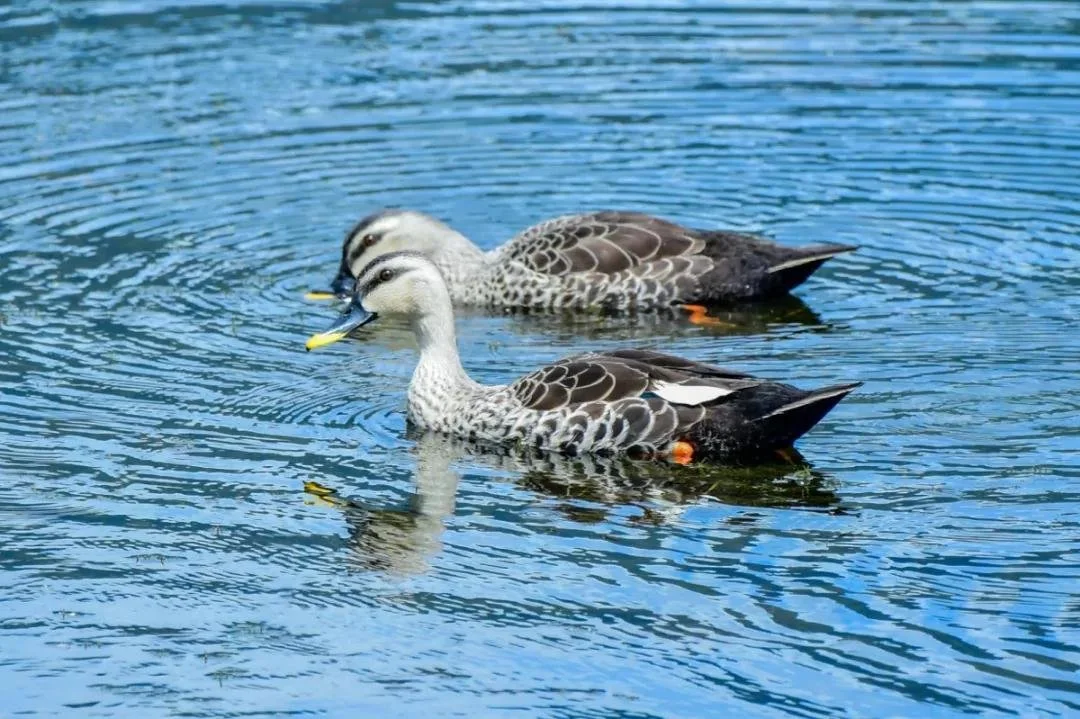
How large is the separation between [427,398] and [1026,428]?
3808mm

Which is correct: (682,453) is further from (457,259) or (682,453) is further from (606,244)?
(457,259)

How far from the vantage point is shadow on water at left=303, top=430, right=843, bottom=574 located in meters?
10.9

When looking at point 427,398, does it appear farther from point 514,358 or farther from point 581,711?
point 581,711

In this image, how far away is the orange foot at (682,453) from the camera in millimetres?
12039

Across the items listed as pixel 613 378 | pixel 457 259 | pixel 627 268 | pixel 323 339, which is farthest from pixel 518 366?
pixel 457 259

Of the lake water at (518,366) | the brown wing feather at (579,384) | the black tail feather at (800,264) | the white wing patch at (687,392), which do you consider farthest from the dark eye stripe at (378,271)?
the black tail feather at (800,264)

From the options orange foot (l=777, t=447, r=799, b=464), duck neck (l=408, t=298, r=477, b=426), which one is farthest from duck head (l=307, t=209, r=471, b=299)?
orange foot (l=777, t=447, r=799, b=464)

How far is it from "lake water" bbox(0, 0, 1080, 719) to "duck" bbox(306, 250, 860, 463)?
25 centimetres

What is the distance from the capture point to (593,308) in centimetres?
1614

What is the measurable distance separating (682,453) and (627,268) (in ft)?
13.9

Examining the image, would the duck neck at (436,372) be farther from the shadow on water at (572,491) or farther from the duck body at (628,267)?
the duck body at (628,267)

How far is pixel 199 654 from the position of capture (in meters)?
9.38

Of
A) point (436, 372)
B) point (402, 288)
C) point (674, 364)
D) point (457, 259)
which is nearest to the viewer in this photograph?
point (674, 364)

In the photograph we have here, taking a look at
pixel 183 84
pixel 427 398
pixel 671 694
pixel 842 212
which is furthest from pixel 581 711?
pixel 183 84
